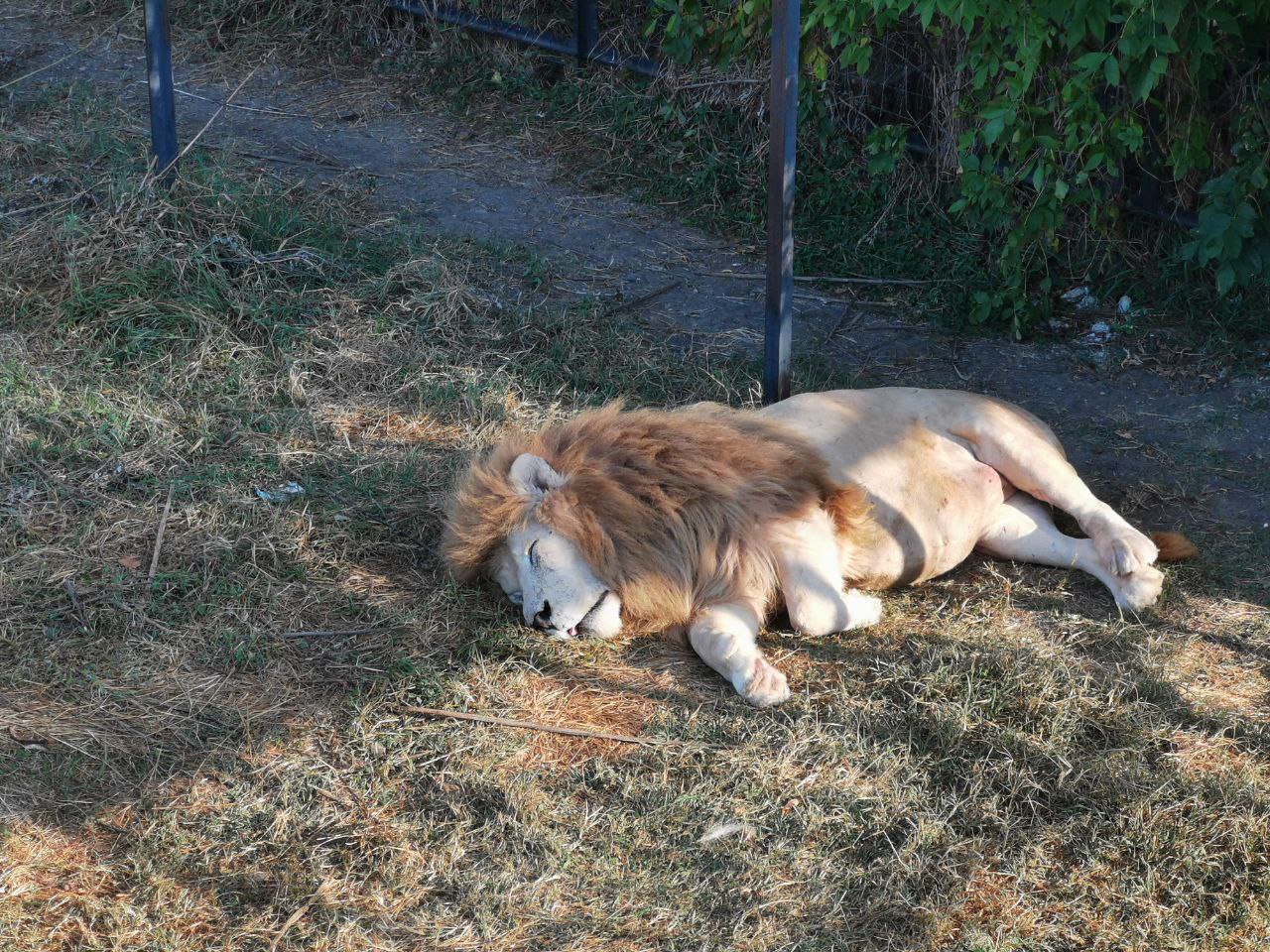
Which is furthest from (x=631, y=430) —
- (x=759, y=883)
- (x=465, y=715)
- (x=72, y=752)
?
(x=72, y=752)

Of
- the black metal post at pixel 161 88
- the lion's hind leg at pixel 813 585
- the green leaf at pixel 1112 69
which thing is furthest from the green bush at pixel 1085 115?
the black metal post at pixel 161 88

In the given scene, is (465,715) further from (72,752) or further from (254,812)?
(72,752)

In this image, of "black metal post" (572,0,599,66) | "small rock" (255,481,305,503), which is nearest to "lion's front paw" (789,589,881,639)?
"small rock" (255,481,305,503)

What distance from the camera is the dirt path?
15.1 feet

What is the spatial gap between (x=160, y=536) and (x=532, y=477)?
3.80 ft

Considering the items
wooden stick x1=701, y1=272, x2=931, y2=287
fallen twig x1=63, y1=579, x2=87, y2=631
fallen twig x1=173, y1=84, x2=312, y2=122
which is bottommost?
fallen twig x1=63, y1=579, x2=87, y2=631

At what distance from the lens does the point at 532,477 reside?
3660 mm

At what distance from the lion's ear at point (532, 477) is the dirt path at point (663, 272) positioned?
1.82m

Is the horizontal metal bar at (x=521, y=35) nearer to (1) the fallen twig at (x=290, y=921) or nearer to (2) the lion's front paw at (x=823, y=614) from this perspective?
(2) the lion's front paw at (x=823, y=614)

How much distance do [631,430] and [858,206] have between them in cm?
291

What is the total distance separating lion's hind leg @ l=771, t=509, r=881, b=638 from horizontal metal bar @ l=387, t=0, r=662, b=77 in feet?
13.3

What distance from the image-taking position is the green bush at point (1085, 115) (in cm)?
468

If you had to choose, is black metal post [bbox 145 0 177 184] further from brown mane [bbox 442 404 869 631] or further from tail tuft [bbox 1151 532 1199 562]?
tail tuft [bbox 1151 532 1199 562]

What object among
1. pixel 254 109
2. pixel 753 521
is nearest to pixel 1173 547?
pixel 753 521
